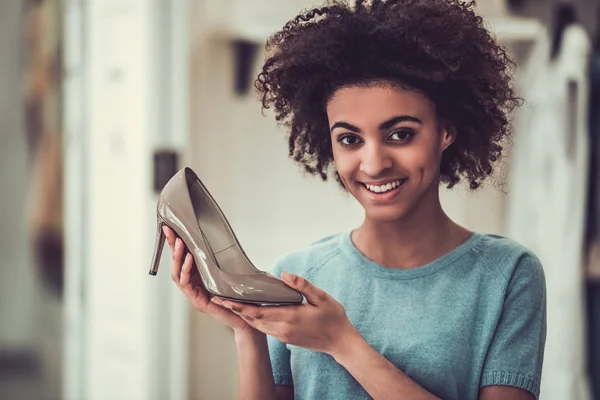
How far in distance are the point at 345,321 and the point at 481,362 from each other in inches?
5.6

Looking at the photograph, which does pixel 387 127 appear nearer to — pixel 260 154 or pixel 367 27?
pixel 367 27

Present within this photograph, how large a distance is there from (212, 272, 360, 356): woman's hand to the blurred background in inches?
37.9

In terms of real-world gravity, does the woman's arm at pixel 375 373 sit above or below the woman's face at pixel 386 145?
below

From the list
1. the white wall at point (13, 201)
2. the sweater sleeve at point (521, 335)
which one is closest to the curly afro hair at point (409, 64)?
the sweater sleeve at point (521, 335)

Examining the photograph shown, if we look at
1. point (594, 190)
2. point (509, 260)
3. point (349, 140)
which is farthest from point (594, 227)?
point (349, 140)

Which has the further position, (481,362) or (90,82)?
(90,82)

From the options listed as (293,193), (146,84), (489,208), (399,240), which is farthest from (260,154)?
(399,240)

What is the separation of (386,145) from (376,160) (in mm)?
20

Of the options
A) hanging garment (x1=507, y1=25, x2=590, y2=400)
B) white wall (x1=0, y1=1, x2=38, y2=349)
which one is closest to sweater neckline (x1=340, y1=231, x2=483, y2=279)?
hanging garment (x1=507, y1=25, x2=590, y2=400)

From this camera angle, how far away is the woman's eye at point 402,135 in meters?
0.67

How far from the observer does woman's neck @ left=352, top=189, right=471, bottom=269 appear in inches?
28.7

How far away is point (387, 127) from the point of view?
0.66m

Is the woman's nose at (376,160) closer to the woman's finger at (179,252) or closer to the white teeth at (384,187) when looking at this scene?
the white teeth at (384,187)

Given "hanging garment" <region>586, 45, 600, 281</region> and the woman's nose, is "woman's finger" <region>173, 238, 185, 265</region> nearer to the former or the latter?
the woman's nose
